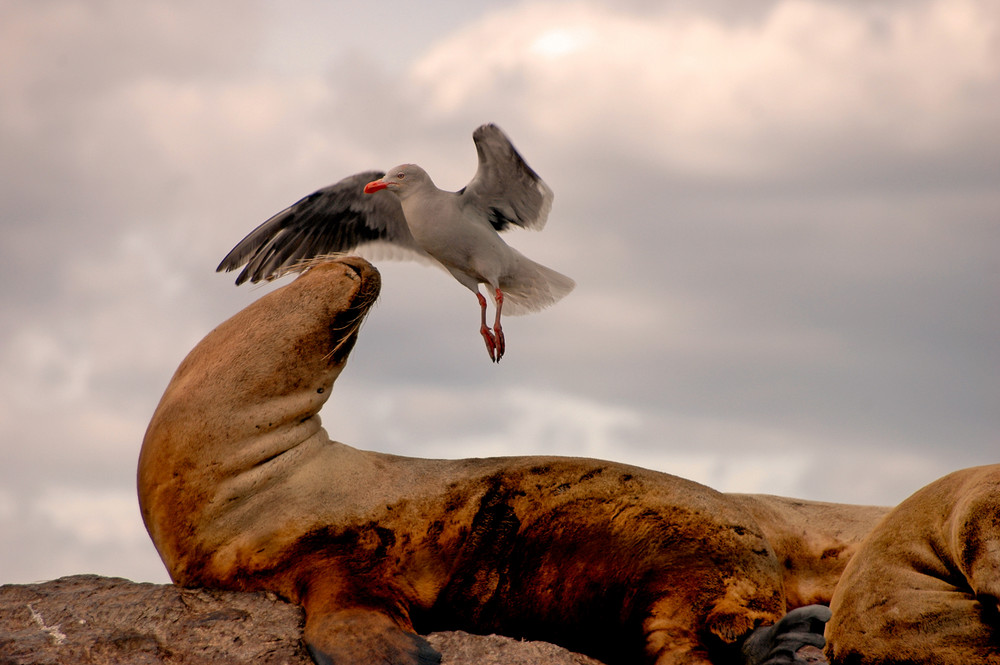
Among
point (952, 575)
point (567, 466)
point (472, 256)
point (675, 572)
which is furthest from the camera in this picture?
point (472, 256)

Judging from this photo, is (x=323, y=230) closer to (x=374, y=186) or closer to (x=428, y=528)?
(x=374, y=186)

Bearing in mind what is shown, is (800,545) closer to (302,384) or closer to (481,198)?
(302,384)

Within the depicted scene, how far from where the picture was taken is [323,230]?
10508 mm

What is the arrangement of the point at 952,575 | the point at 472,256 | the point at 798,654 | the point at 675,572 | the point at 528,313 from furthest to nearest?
the point at 528,313
the point at 472,256
the point at 675,572
the point at 798,654
the point at 952,575

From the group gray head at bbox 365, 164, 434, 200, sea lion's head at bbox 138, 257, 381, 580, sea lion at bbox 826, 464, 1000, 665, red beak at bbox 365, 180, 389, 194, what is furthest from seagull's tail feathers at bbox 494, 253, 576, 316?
sea lion at bbox 826, 464, 1000, 665

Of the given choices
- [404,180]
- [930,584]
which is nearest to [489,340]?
[404,180]

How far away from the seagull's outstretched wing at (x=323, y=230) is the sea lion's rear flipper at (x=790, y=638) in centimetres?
478

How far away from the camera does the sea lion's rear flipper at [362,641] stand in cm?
605

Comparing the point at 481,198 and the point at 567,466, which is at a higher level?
the point at 481,198

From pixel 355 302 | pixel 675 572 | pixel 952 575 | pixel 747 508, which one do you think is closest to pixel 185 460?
pixel 355 302

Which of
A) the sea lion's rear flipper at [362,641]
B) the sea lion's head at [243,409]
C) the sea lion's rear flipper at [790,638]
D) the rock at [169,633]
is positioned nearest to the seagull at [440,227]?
the sea lion's head at [243,409]

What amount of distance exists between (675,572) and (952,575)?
2.01 meters

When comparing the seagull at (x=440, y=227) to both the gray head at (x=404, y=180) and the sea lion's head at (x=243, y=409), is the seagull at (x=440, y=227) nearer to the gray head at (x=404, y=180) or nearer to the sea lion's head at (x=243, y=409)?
the gray head at (x=404, y=180)

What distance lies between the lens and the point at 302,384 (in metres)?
7.33
